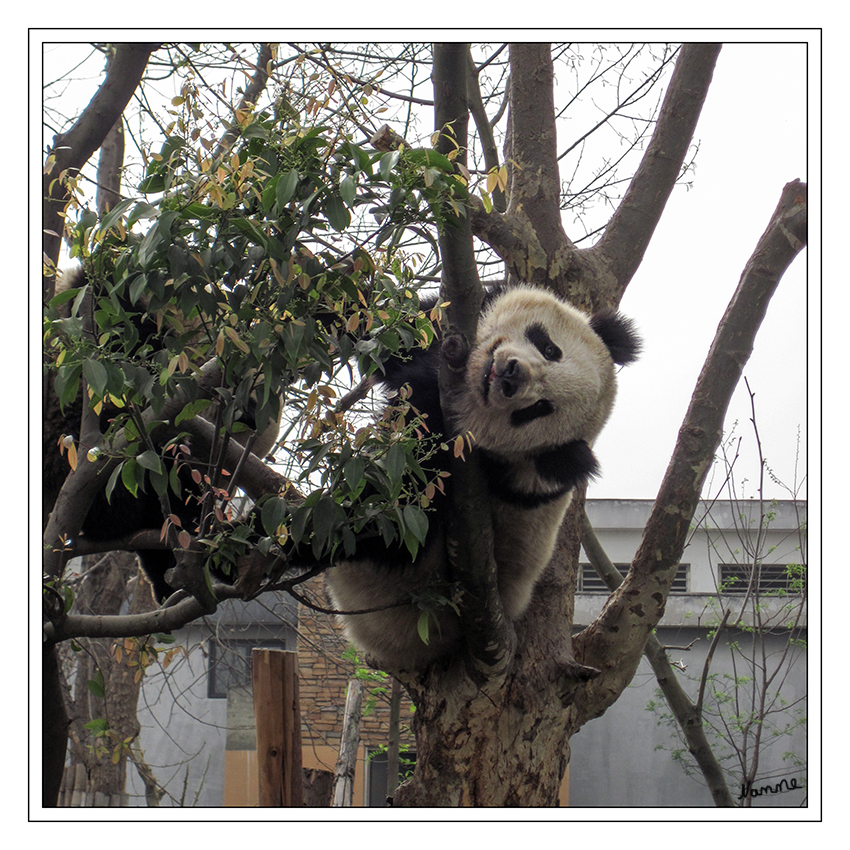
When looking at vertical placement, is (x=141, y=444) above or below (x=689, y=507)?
above

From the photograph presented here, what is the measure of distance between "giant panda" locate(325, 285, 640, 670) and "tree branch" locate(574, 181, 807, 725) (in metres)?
0.31

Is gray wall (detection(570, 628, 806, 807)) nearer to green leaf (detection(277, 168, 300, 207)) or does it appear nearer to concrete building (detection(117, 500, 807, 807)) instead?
concrete building (detection(117, 500, 807, 807))

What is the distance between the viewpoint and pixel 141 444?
1.79m

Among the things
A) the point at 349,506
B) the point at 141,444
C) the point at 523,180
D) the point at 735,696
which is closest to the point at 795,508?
the point at 735,696

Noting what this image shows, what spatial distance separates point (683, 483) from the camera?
115 inches

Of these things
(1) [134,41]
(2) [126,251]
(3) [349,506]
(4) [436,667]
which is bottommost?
(4) [436,667]

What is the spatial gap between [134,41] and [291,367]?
1.21m

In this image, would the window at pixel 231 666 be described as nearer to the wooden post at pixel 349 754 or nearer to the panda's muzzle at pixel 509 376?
the wooden post at pixel 349 754

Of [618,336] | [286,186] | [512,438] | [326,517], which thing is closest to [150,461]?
[326,517]

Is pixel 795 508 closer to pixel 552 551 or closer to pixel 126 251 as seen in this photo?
pixel 552 551

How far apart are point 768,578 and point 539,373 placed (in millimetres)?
3305

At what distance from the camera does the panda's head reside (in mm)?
2625

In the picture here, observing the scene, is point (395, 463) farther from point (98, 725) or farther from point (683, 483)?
point (683, 483)

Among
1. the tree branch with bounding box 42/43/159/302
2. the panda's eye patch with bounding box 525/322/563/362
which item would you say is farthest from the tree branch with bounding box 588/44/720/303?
the tree branch with bounding box 42/43/159/302
